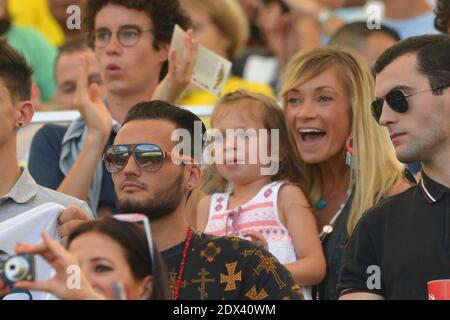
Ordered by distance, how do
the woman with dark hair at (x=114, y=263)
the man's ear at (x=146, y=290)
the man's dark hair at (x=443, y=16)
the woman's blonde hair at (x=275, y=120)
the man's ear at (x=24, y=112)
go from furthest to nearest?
the man's dark hair at (x=443, y=16)
the woman's blonde hair at (x=275, y=120)
the man's ear at (x=24, y=112)
the man's ear at (x=146, y=290)
the woman with dark hair at (x=114, y=263)

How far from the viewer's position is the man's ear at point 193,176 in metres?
4.91

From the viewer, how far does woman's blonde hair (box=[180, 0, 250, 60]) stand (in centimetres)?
805

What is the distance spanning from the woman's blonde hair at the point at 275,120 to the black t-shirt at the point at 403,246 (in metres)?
1.07

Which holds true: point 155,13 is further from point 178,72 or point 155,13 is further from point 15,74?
point 15,74

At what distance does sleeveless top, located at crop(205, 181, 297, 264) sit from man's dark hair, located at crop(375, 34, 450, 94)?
0.92 m

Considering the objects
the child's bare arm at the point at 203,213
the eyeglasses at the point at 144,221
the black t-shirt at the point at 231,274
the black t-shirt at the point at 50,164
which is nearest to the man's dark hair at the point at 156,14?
the black t-shirt at the point at 50,164

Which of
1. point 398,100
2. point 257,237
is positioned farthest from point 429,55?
point 257,237

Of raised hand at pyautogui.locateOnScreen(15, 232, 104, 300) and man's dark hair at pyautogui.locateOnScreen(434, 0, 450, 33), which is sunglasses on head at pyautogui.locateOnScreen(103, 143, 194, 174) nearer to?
raised hand at pyautogui.locateOnScreen(15, 232, 104, 300)

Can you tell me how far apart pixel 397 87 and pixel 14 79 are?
1.65 meters

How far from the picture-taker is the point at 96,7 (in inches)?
255

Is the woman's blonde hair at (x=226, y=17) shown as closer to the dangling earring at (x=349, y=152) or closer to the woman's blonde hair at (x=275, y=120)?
the woman's blonde hair at (x=275, y=120)
